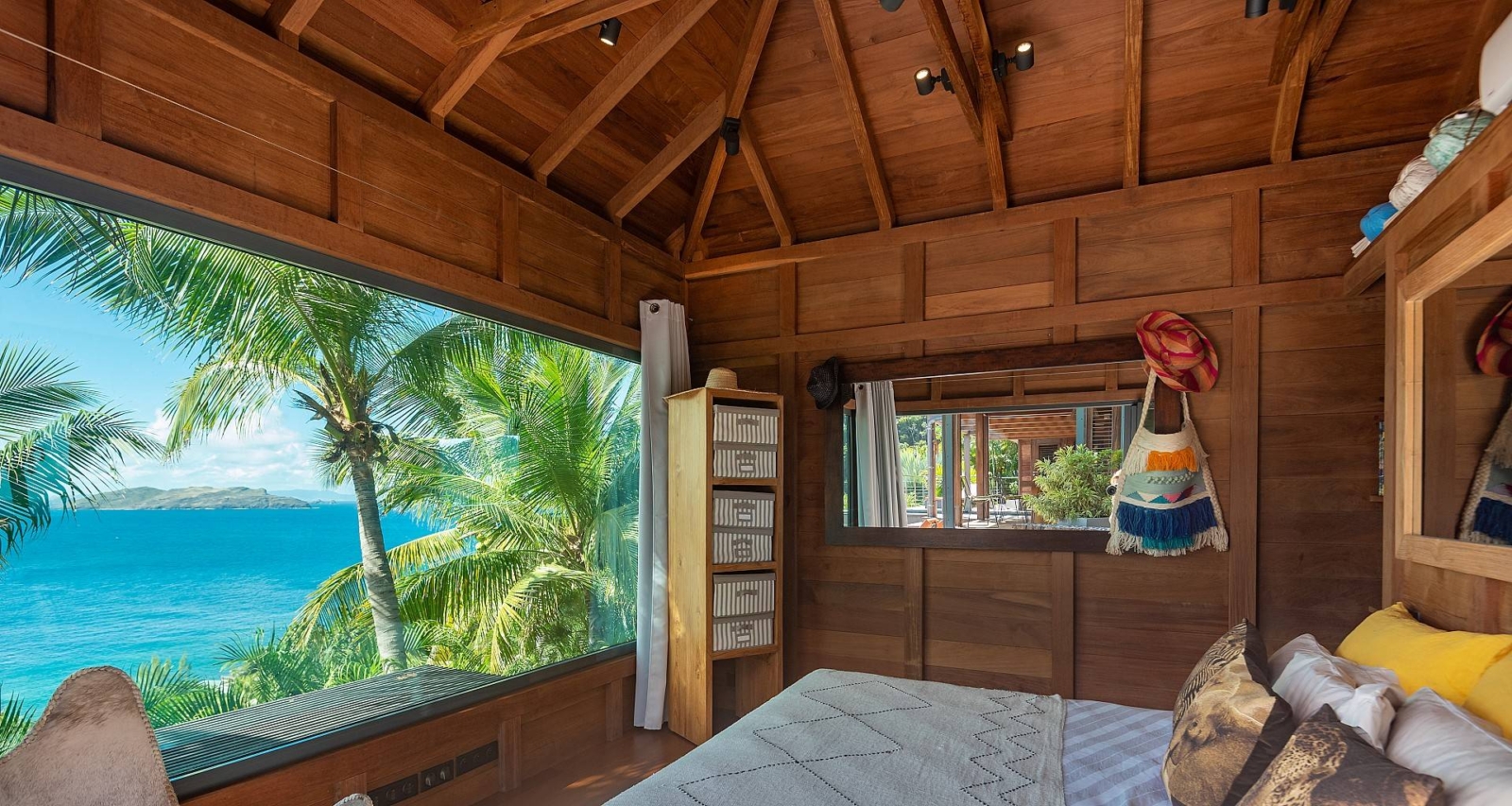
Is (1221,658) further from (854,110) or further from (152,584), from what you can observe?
(854,110)

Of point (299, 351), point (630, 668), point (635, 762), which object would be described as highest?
point (299, 351)

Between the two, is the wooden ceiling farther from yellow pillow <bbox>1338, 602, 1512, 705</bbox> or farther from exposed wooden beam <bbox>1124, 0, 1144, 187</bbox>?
yellow pillow <bbox>1338, 602, 1512, 705</bbox>

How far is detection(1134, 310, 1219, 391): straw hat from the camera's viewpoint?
3.28 meters

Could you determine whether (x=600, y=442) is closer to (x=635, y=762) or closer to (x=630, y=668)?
(x=630, y=668)

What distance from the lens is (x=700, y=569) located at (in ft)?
12.1

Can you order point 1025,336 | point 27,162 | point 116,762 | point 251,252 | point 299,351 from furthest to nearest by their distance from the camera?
point 1025,336
point 299,351
point 251,252
point 27,162
point 116,762

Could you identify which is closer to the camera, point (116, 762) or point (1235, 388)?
point (116, 762)


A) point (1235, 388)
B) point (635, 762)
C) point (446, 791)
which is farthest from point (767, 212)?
point (446, 791)

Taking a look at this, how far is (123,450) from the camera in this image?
206cm

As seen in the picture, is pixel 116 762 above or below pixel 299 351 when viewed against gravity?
below

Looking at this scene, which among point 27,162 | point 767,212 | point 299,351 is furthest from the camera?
point 767,212

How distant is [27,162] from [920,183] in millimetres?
3318

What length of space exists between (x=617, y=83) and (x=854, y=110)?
1086 mm

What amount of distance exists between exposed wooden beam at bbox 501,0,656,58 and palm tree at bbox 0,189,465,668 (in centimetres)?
104
